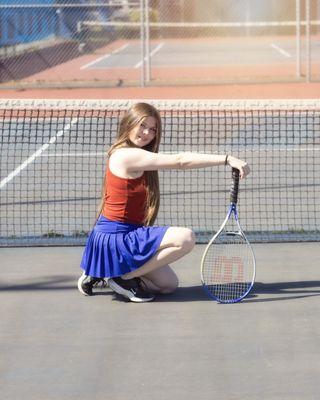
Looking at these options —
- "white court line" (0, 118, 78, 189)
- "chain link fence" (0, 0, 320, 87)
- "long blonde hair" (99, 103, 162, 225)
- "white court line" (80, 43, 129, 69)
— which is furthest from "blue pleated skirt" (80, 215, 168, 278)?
"white court line" (80, 43, 129, 69)

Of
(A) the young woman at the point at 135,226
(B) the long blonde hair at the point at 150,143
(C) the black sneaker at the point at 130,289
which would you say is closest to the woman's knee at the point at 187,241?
(A) the young woman at the point at 135,226

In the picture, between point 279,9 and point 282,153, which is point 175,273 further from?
point 279,9

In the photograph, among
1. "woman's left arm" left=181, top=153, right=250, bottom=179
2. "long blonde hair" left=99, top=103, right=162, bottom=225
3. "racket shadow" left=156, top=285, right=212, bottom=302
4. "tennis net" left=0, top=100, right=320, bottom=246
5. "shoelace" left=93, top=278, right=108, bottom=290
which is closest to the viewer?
"woman's left arm" left=181, top=153, right=250, bottom=179

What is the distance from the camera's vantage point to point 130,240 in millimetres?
6133

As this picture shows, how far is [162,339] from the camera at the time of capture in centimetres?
550

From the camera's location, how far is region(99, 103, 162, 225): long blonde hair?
6.05m

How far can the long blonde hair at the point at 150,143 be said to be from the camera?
19.8 ft

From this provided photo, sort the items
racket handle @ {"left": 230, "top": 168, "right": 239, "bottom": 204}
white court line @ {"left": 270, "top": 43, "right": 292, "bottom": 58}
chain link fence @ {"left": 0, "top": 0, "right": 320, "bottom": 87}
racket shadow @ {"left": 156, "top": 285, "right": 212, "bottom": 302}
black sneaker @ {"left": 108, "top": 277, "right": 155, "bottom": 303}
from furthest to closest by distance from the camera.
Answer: white court line @ {"left": 270, "top": 43, "right": 292, "bottom": 58}
chain link fence @ {"left": 0, "top": 0, "right": 320, "bottom": 87}
racket shadow @ {"left": 156, "top": 285, "right": 212, "bottom": 302}
black sneaker @ {"left": 108, "top": 277, "right": 155, "bottom": 303}
racket handle @ {"left": 230, "top": 168, "right": 239, "bottom": 204}

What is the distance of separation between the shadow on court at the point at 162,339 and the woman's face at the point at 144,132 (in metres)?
0.93

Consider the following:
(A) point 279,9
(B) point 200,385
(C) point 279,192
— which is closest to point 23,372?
(B) point 200,385

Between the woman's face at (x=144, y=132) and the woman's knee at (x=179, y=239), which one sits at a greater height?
the woman's face at (x=144, y=132)

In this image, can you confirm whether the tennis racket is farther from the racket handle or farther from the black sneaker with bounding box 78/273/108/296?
the black sneaker with bounding box 78/273/108/296

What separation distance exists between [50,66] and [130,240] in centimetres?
2047

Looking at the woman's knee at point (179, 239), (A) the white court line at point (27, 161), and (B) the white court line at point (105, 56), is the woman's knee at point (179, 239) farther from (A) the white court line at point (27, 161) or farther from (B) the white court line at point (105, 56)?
(B) the white court line at point (105, 56)
